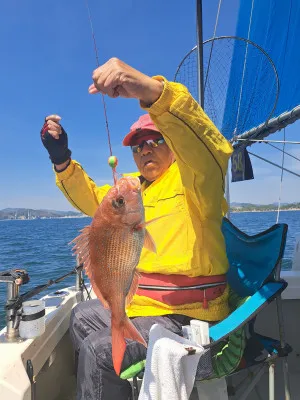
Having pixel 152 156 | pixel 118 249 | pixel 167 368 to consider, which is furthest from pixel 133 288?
pixel 152 156

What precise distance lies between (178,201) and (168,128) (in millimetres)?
601

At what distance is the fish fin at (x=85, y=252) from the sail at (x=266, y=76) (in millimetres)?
2980

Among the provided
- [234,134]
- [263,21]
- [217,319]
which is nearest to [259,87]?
[234,134]

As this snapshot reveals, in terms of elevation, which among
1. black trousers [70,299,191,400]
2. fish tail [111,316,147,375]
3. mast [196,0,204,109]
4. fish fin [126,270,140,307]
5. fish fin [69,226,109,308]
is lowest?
black trousers [70,299,191,400]

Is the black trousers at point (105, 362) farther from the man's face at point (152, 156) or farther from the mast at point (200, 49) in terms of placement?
the mast at point (200, 49)

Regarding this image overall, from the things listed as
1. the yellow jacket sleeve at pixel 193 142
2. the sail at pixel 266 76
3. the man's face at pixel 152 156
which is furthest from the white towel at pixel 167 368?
the sail at pixel 266 76

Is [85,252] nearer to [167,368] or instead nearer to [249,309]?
[167,368]

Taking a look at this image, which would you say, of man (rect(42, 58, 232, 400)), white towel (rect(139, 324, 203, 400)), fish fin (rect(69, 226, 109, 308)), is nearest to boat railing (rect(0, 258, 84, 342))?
man (rect(42, 58, 232, 400))

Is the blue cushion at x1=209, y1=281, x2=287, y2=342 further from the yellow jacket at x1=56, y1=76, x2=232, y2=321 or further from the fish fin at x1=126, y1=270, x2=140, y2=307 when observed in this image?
the fish fin at x1=126, y1=270, x2=140, y2=307

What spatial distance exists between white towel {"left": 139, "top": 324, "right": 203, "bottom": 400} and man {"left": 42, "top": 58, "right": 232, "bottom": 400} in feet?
0.68

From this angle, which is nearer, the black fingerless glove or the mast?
the black fingerless glove

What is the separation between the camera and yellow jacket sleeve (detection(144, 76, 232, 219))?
1660mm

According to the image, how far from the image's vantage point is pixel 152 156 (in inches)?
93.6

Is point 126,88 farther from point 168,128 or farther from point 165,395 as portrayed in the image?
point 165,395
